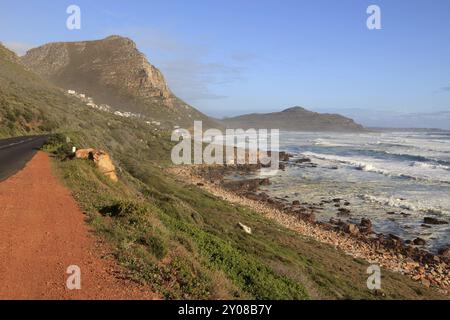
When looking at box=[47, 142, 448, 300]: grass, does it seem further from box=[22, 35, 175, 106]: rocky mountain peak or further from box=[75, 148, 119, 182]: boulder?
box=[22, 35, 175, 106]: rocky mountain peak

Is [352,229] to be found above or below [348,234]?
above

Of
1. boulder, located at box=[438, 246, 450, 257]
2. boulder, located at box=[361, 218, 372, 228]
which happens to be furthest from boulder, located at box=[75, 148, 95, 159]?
boulder, located at box=[438, 246, 450, 257]

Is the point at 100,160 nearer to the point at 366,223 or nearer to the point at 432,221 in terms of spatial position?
the point at 366,223

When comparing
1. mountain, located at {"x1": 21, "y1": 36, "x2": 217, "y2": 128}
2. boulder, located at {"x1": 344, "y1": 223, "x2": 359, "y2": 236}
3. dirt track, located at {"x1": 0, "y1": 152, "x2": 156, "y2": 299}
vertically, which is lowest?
boulder, located at {"x1": 344, "y1": 223, "x2": 359, "y2": 236}

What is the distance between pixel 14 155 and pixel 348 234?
60.8 feet

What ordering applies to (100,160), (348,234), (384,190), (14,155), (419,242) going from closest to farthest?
1. (100,160)
2. (14,155)
3. (419,242)
4. (348,234)
5. (384,190)

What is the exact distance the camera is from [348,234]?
24391 millimetres

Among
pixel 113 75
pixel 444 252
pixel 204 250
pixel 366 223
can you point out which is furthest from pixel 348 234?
pixel 113 75

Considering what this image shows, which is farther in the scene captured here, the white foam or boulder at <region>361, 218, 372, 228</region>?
the white foam

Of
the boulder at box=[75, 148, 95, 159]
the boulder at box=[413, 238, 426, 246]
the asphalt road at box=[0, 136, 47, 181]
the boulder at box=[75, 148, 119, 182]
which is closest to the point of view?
the asphalt road at box=[0, 136, 47, 181]

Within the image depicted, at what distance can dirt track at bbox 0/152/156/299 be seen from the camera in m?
7.09

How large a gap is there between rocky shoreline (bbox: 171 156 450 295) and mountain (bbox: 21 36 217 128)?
79919mm

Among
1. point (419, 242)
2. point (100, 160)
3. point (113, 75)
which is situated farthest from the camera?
point (113, 75)
